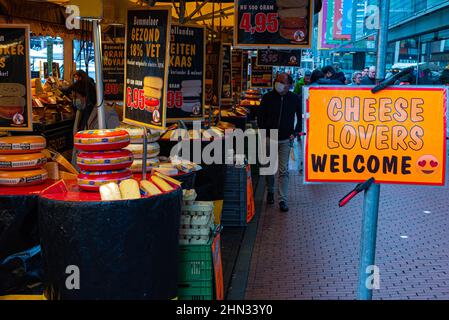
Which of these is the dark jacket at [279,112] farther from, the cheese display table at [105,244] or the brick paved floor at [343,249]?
the cheese display table at [105,244]

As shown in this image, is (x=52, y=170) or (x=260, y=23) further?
(x=260, y=23)

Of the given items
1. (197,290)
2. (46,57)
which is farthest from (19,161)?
(46,57)

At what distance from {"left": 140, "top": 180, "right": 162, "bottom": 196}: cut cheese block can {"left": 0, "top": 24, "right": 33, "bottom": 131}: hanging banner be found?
6.69ft

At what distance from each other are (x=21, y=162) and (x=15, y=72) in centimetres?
142

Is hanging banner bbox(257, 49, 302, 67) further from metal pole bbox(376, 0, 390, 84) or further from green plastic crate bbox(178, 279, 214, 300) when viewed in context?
metal pole bbox(376, 0, 390, 84)

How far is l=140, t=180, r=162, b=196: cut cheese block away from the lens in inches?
159

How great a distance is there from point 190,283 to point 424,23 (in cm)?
2372

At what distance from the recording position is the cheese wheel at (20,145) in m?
4.64

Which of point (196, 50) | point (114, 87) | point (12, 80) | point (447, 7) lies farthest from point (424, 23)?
point (12, 80)

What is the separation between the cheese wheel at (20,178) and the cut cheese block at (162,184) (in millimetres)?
929

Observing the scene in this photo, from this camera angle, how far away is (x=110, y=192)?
394 cm

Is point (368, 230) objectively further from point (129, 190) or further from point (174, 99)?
point (174, 99)

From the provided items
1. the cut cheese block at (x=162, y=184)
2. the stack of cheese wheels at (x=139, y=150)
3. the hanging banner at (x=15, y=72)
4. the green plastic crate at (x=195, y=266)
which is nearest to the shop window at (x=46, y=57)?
the hanging banner at (x=15, y=72)
